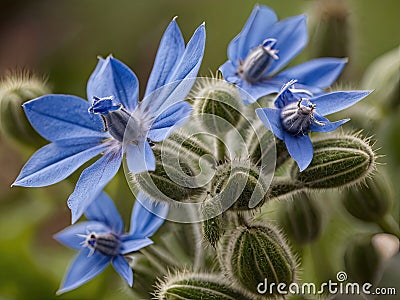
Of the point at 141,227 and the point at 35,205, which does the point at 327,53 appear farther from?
the point at 35,205

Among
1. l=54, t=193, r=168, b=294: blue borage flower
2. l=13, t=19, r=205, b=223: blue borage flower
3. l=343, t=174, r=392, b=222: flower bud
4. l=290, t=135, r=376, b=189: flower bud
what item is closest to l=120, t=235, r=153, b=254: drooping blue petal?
l=54, t=193, r=168, b=294: blue borage flower

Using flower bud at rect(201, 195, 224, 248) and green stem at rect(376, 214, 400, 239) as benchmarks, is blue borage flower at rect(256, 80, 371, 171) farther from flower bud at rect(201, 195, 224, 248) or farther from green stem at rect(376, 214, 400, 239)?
green stem at rect(376, 214, 400, 239)

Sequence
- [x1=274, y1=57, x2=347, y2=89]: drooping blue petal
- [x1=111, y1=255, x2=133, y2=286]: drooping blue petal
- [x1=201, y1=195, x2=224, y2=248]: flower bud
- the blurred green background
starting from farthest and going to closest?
1. the blurred green background
2. [x1=274, y1=57, x2=347, y2=89]: drooping blue petal
3. [x1=111, y1=255, x2=133, y2=286]: drooping blue petal
4. [x1=201, y1=195, x2=224, y2=248]: flower bud

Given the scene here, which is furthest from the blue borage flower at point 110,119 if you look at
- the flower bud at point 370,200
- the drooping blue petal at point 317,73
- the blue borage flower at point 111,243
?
the flower bud at point 370,200

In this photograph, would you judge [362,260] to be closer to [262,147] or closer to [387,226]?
[387,226]

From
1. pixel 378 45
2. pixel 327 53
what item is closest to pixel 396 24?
pixel 378 45

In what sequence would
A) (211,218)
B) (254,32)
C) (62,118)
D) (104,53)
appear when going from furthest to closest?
(104,53) → (254,32) → (62,118) → (211,218)

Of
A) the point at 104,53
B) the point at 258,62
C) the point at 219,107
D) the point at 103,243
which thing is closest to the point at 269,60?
the point at 258,62
